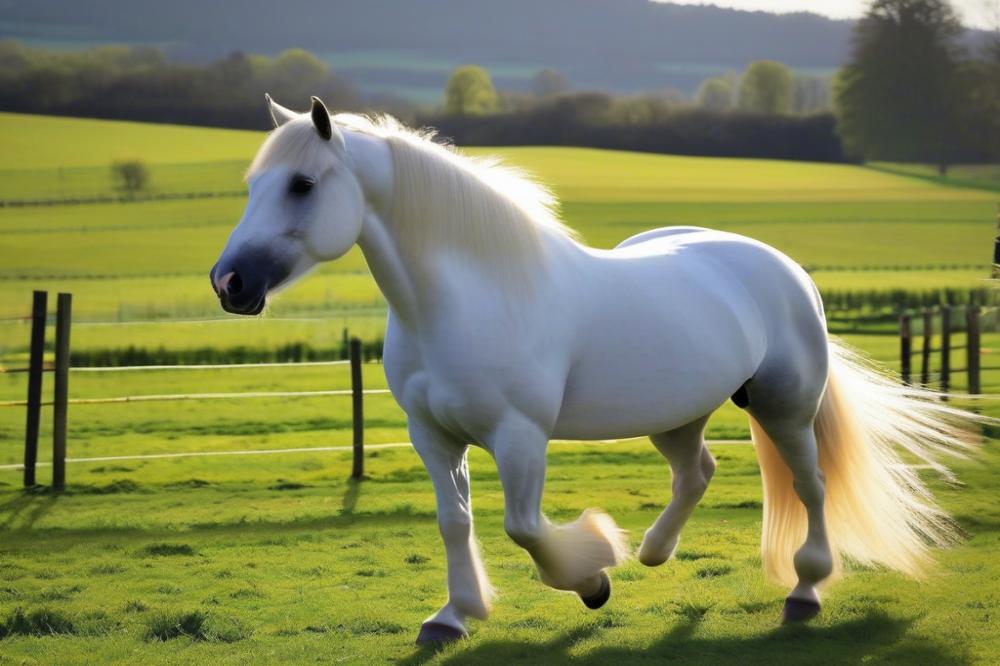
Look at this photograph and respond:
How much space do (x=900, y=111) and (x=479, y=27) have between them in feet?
49.3

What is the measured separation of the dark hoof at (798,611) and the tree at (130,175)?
29681 mm

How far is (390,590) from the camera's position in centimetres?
519

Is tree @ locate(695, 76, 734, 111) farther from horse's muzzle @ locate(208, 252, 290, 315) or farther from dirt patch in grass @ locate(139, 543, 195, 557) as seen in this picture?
horse's muzzle @ locate(208, 252, 290, 315)

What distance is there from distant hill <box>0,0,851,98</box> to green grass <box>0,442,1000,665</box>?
1129 inches

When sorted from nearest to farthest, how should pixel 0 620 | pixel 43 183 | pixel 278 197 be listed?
pixel 278 197 < pixel 0 620 < pixel 43 183

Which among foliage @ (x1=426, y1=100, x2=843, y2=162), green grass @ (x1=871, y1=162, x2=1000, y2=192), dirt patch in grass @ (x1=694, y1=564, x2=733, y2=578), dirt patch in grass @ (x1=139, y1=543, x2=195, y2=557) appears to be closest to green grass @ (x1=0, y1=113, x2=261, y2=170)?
foliage @ (x1=426, y1=100, x2=843, y2=162)

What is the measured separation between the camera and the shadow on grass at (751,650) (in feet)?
13.0

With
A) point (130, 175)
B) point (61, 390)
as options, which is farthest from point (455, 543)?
point (130, 175)

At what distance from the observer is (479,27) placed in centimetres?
4272

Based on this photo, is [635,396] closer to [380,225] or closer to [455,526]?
[455,526]

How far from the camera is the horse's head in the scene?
3328mm

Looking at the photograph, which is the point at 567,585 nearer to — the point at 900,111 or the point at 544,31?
the point at 900,111

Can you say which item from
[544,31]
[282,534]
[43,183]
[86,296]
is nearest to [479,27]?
[544,31]

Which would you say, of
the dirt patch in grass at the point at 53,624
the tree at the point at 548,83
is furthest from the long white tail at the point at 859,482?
the tree at the point at 548,83
